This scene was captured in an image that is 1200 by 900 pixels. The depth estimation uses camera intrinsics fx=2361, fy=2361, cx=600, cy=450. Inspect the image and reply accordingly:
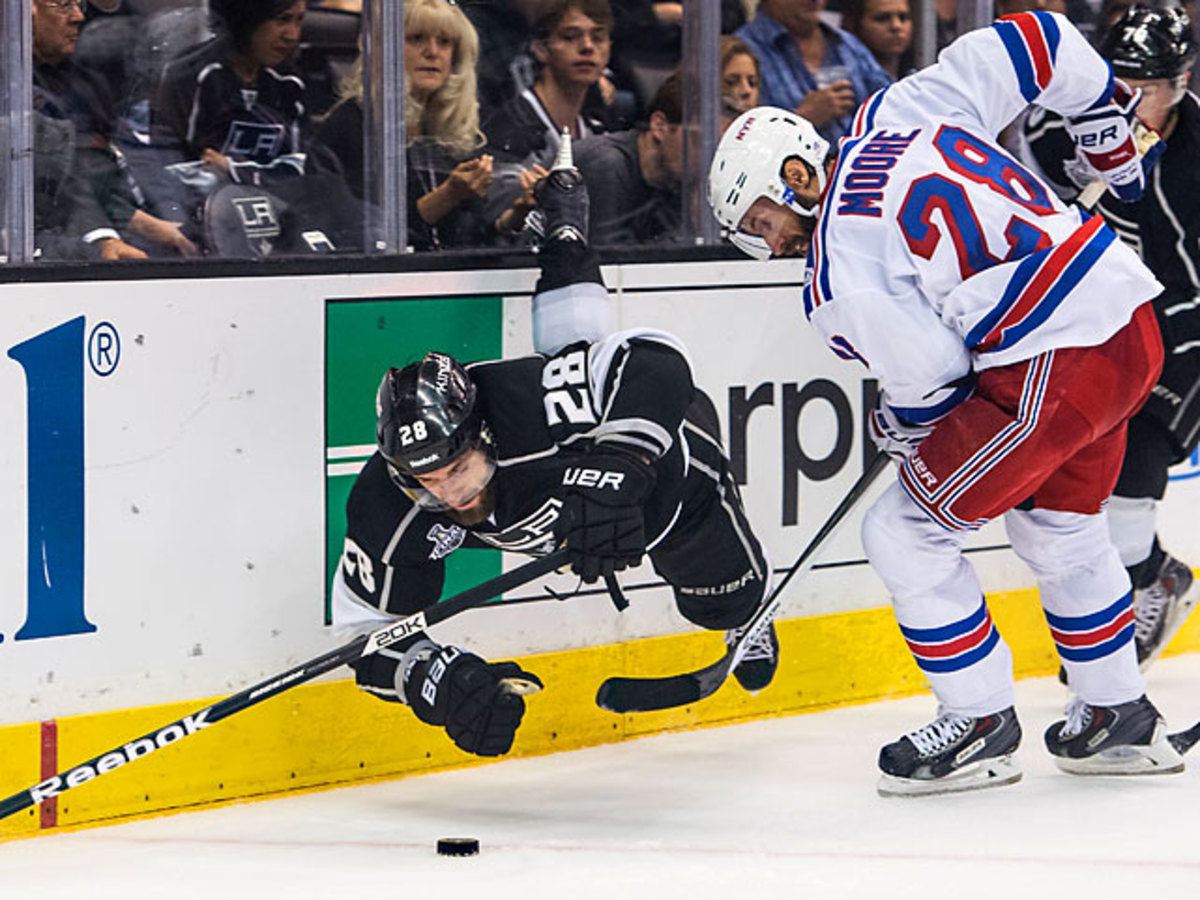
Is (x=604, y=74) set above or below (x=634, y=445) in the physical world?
above

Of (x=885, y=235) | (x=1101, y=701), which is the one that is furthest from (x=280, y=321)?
(x=1101, y=701)

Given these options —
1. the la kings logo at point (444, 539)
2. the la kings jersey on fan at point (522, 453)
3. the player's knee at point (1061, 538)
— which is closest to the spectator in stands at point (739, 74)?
the la kings jersey on fan at point (522, 453)

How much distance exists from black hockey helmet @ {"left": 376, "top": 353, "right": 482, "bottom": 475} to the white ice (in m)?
0.62

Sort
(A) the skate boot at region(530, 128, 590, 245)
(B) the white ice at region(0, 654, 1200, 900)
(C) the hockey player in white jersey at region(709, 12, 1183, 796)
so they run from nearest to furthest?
(B) the white ice at region(0, 654, 1200, 900)
(C) the hockey player in white jersey at region(709, 12, 1183, 796)
(A) the skate boot at region(530, 128, 590, 245)

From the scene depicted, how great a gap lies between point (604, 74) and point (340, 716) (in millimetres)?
1366

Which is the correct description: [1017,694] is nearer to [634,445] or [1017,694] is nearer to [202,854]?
[634,445]

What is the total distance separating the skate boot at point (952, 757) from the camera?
4.03m

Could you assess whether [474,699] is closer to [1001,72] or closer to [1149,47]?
[1001,72]

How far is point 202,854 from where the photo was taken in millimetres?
3635

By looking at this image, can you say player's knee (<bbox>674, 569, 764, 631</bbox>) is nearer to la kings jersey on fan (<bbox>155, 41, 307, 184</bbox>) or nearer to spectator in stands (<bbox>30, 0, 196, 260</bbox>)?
la kings jersey on fan (<bbox>155, 41, 307, 184</bbox>)

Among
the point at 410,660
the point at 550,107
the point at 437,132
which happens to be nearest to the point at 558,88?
the point at 550,107

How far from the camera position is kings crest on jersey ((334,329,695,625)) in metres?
3.87

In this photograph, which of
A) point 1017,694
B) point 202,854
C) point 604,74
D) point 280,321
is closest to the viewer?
point 202,854

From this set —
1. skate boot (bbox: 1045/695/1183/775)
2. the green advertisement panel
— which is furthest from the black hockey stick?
the green advertisement panel
